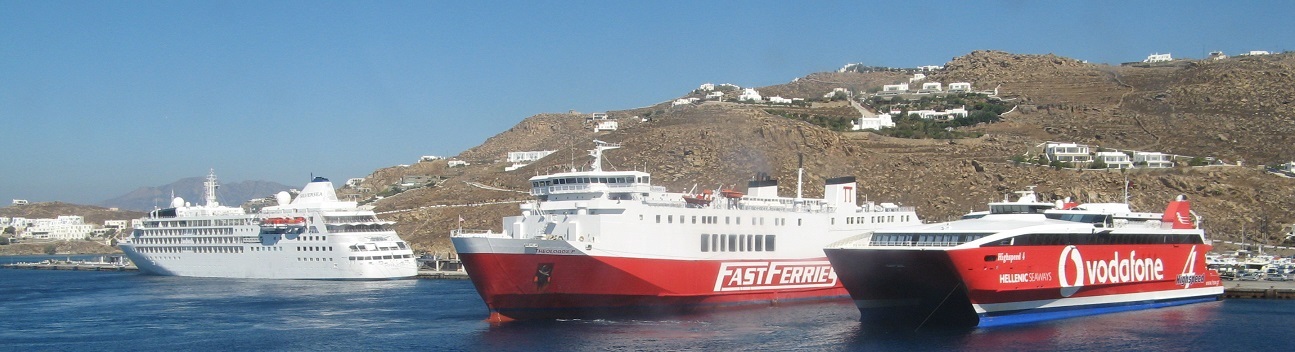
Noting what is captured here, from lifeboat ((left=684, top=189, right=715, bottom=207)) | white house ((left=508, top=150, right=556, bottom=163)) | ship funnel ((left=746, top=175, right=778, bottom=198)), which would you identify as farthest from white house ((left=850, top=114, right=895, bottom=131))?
lifeboat ((left=684, top=189, right=715, bottom=207))

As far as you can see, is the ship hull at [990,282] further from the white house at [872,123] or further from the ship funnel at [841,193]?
the white house at [872,123]

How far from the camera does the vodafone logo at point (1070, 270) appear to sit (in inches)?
1476

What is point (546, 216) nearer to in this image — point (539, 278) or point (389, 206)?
point (539, 278)

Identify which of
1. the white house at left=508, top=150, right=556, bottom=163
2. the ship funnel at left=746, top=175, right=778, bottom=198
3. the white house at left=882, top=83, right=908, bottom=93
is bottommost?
the ship funnel at left=746, top=175, right=778, bottom=198

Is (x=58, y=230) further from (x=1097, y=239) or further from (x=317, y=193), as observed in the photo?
(x=1097, y=239)

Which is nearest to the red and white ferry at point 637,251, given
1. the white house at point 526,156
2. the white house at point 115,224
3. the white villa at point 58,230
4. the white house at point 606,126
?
the white house at point 526,156

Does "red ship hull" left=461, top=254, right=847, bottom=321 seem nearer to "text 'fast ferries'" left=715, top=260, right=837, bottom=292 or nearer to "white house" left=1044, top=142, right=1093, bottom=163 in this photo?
"text 'fast ferries'" left=715, top=260, right=837, bottom=292

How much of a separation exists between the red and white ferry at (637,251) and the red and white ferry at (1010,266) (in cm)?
326

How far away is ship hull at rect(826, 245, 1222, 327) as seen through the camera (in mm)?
34750

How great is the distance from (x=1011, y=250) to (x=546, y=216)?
15.8 m

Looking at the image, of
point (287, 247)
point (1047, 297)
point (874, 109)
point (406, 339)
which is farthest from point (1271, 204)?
point (287, 247)

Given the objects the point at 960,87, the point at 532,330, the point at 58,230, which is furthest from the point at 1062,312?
the point at 58,230

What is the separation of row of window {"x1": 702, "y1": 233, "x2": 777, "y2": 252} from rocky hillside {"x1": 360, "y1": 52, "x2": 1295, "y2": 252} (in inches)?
885

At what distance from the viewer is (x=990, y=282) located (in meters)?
34.9
